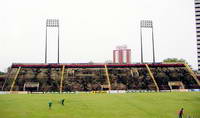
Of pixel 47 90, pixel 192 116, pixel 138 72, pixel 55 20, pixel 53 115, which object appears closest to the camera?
pixel 192 116

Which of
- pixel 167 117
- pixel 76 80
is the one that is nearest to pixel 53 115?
pixel 167 117

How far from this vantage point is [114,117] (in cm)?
2902

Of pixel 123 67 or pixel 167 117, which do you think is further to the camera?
pixel 123 67

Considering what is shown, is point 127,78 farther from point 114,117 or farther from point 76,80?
point 114,117

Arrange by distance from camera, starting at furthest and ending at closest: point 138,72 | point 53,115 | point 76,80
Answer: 1. point 138,72
2. point 76,80
3. point 53,115

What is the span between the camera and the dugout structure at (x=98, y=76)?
79125 millimetres

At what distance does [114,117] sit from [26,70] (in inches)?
2676

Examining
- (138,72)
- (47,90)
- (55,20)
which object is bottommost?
(47,90)

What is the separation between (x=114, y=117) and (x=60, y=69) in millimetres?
64696

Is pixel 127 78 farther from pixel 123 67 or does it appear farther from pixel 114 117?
pixel 114 117

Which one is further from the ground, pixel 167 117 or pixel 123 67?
pixel 123 67

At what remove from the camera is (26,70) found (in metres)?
90.1

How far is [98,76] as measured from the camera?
284ft

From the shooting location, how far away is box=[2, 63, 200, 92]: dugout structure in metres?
79.1
